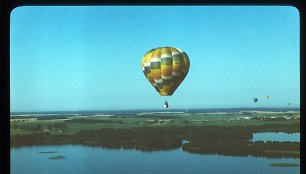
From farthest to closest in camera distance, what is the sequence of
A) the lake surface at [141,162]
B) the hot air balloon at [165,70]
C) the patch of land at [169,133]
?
the patch of land at [169,133] < the lake surface at [141,162] < the hot air balloon at [165,70]

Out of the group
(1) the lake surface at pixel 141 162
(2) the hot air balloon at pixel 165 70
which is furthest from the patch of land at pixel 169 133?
(2) the hot air balloon at pixel 165 70

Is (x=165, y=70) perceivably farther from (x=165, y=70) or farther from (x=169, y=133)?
(x=169, y=133)

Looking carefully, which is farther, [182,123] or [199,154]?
[182,123]

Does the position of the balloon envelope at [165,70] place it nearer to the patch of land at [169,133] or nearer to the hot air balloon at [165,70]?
the hot air balloon at [165,70]
